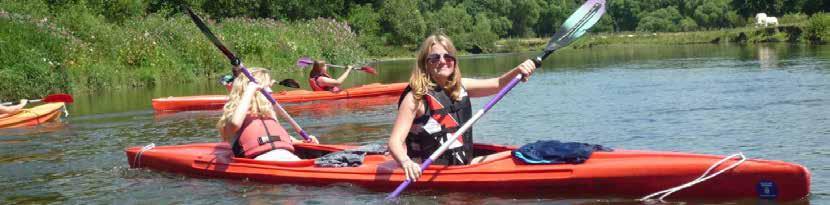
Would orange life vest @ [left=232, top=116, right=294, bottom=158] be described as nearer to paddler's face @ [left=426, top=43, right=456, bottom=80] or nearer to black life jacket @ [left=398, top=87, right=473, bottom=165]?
black life jacket @ [left=398, top=87, right=473, bottom=165]

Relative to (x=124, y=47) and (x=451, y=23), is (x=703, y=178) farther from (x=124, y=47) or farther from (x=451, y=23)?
(x=451, y=23)

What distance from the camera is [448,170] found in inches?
249

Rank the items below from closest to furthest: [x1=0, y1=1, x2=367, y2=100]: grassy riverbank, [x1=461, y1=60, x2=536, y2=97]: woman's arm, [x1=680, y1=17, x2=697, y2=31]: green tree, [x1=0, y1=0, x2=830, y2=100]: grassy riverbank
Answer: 1. [x1=461, y1=60, x2=536, y2=97]: woman's arm
2. [x1=0, y1=1, x2=367, y2=100]: grassy riverbank
3. [x1=0, y1=0, x2=830, y2=100]: grassy riverbank
4. [x1=680, y1=17, x2=697, y2=31]: green tree

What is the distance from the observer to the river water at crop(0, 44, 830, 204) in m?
7.14

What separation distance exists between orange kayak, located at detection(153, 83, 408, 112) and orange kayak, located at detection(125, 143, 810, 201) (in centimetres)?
747

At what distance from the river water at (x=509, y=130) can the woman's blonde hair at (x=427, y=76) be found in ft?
2.39

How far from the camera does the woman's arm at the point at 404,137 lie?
598cm

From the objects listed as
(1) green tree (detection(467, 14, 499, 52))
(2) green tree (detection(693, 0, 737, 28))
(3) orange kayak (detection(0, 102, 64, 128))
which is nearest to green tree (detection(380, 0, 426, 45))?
(1) green tree (detection(467, 14, 499, 52))

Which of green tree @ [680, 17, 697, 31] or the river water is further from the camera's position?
green tree @ [680, 17, 697, 31]

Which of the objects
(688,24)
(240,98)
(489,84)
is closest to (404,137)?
(489,84)

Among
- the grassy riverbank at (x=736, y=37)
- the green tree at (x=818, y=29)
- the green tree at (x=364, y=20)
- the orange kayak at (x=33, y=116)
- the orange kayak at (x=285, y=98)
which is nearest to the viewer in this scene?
the orange kayak at (x=33, y=116)

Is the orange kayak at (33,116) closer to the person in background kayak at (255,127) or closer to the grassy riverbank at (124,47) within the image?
the grassy riverbank at (124,47)

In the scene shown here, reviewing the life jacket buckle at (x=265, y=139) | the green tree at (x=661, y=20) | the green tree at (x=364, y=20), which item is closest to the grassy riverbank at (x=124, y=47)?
the life jacket buckle at (x=265, y=139)

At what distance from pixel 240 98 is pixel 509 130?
3799 millimetres
